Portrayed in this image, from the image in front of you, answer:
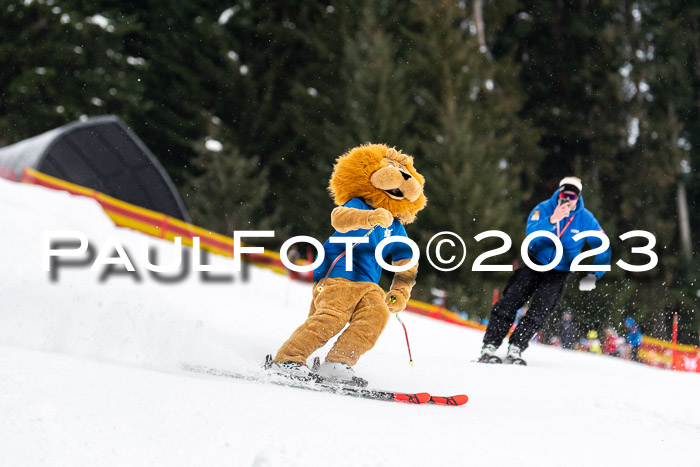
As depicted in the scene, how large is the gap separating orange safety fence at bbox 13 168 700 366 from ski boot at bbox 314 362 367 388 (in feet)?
26.6

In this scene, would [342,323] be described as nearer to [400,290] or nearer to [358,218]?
[400,290]

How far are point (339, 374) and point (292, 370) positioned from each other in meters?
0.25

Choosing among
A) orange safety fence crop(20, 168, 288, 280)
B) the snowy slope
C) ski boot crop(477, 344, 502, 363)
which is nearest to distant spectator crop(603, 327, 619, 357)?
orange safety fence crop(20, 168, 288, 280)

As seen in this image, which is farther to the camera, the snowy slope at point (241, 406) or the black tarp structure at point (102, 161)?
the black tarp structure at point (102, 161)

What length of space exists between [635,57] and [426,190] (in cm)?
1262

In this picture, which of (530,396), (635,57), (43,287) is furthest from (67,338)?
A: (635,57)

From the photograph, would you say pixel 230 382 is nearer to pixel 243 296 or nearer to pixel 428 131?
pixel 243 296

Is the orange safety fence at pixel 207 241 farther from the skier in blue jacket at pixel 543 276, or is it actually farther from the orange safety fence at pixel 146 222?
the skier in blue jacket at pixel 543 276

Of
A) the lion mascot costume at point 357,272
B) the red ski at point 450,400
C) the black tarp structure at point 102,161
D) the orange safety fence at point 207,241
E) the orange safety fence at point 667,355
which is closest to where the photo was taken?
the red ski at point 450,400

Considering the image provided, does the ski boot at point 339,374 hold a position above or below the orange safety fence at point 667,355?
below

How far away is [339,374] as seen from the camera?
4.02m

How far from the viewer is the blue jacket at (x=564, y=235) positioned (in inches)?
229

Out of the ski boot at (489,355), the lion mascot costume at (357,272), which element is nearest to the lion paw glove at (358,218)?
the lion mascot costume at (357,272)

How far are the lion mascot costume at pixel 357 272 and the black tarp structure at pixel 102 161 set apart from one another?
1017 centimetres
